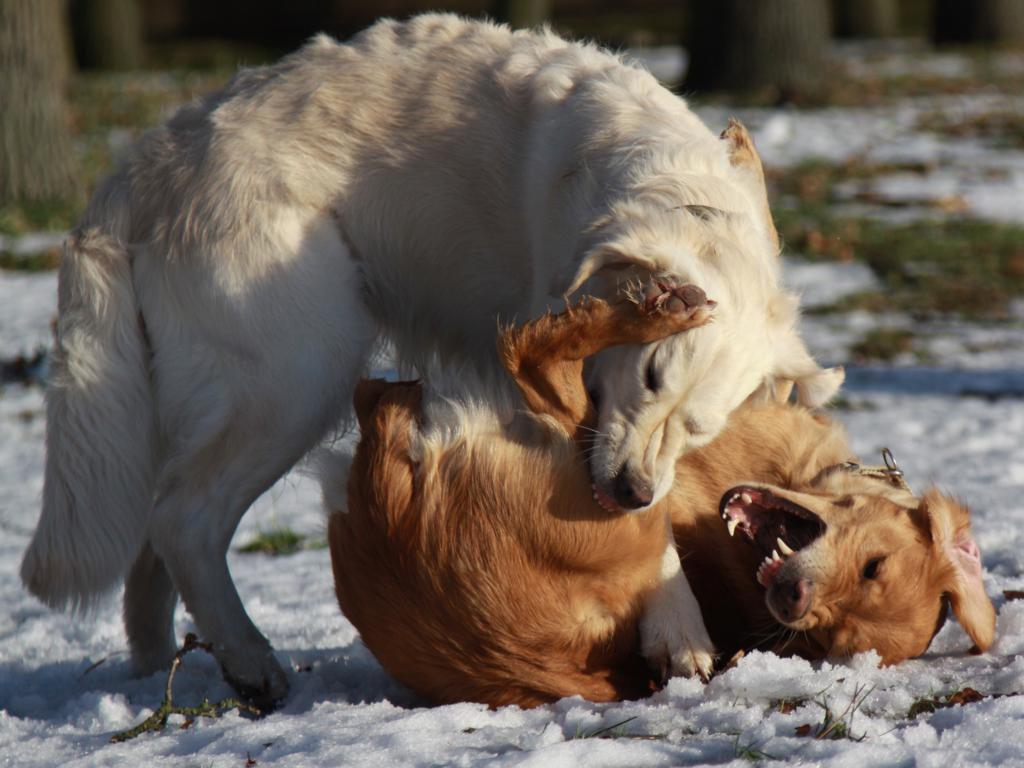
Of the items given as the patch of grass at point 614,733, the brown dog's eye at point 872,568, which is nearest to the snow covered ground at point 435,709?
the patch of grass at point 614,733

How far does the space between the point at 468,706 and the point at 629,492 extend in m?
0.68

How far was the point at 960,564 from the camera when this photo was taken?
Result: 3.50m

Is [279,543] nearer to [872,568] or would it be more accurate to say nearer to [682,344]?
[682,344]

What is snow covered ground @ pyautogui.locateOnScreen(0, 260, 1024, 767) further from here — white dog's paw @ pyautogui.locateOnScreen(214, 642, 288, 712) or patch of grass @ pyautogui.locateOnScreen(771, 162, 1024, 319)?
patch of grass @ pyautogui.locateOnScreen(771, 162, 1024, 319)

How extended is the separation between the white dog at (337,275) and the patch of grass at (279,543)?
1094 mm

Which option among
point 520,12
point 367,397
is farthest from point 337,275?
point 520,12

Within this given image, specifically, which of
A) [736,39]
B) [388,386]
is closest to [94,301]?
[388,386]

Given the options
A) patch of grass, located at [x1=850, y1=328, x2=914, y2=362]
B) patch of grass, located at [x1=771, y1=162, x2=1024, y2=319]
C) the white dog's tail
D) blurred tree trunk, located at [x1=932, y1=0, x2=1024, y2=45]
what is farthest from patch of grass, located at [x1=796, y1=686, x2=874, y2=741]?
blurred tree trunk, located at [x1=932, y1=0, x2=1024, y2=45]

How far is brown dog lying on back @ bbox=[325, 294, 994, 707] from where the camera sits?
10.7 feet

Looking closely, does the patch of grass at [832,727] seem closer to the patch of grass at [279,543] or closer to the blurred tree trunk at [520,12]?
the patch of grass at [279,543]

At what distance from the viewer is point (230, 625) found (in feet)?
12.6

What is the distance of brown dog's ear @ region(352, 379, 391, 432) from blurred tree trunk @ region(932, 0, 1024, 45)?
1869cm

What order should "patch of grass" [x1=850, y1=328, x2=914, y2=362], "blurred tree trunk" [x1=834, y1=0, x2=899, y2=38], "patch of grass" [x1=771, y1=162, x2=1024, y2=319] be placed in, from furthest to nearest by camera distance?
"blurred tree trunk" [x1=834, y1=0, x2=899, y2=38] < "patch of grass" [x1=771, y1=162, x2=1024, y2=319] < "patch of grass" [x1=850, y1=328, x2=914, y2=362]

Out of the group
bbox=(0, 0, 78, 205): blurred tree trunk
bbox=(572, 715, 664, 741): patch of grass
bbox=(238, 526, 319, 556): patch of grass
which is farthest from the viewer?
bbox=(0, 0, 78, 205): blurred tree trunk
